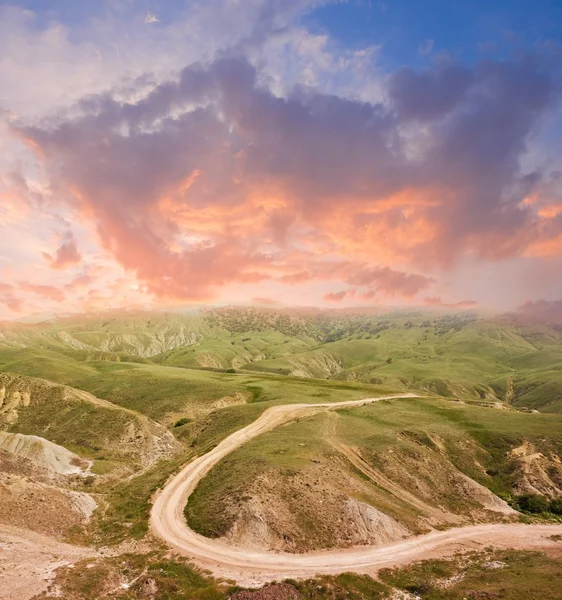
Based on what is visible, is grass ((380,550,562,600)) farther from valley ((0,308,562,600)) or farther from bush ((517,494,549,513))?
bush ((517,494,549,513))

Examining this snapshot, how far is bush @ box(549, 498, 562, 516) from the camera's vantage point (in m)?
78.7

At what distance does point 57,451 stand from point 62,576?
172ft

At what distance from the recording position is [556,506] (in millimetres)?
79938

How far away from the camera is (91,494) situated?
7456 centimetres

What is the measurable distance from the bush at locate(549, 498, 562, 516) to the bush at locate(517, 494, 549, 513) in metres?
1.03

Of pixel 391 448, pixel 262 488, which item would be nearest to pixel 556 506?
pixel 391 448

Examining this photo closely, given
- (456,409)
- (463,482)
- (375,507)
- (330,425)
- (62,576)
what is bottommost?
(62,576)

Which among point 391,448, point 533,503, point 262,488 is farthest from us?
point 391,448

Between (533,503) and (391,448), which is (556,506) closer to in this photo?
(533,503)

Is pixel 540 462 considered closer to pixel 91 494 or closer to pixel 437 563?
pixel 437 563

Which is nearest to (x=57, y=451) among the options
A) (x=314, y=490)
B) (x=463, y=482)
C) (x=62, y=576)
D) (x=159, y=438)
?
(x=159, y=438)

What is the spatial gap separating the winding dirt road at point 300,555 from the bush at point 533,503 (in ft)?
22.3

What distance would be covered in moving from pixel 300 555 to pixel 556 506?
60.6 metres

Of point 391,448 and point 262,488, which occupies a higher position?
point 391,448
